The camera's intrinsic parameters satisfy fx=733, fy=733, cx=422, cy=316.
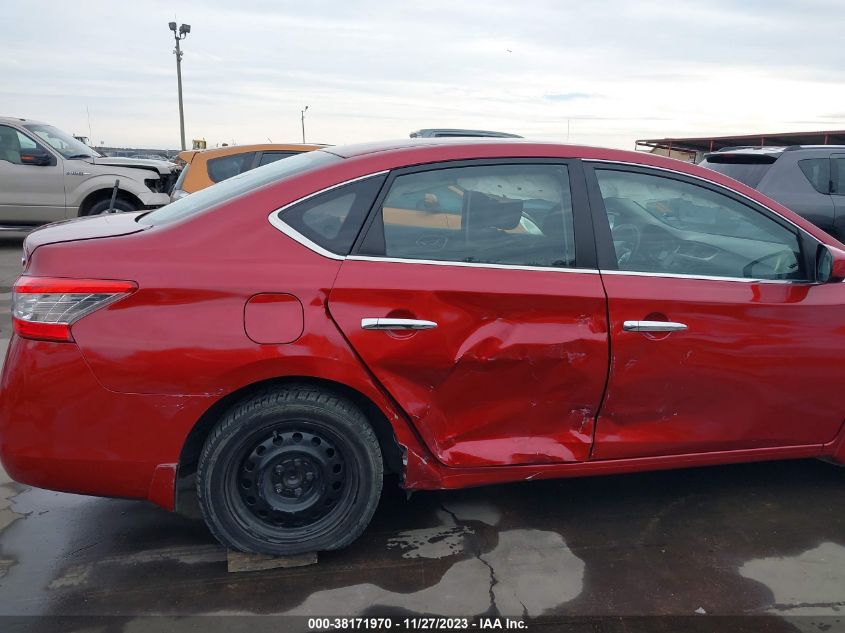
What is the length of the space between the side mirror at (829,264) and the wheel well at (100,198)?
371 inches

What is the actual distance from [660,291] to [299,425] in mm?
1551

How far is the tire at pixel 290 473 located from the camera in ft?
9.06

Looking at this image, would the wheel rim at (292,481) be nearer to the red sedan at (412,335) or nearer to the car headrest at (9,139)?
the red sedan at (412,335)

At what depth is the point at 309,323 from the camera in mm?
2711

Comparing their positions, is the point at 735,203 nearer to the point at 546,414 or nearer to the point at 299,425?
the point at 546,414

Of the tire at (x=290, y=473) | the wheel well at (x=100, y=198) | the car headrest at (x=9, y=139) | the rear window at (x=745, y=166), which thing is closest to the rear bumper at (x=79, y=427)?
the tire at (x=290, y=473)

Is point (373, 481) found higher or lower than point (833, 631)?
higher

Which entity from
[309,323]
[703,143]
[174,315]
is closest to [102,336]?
[174,315]

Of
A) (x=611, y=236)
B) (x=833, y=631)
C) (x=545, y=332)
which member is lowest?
(x=833, y=631)

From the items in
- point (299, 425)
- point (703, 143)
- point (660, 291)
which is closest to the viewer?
point (299, 425)

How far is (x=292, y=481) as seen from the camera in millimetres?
2883

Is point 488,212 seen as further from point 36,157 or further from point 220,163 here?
point 36,157

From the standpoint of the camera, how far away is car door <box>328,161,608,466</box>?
2795 millimetres

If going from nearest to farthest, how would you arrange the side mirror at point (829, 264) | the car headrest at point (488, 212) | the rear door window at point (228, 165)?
1. the car headrest at point (488, 212)
2. the side mirror at point (829, 264)
3. the rear door window at point (228, 165)
